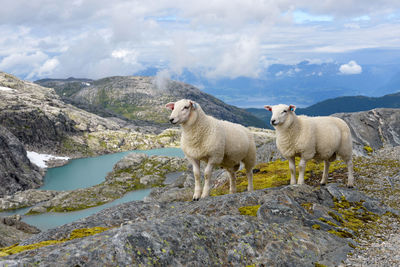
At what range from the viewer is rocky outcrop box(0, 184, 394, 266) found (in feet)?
24.3

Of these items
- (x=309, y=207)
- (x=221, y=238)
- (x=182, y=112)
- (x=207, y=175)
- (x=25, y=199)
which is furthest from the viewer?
(x=25, y=199)

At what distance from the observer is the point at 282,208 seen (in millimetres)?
12039

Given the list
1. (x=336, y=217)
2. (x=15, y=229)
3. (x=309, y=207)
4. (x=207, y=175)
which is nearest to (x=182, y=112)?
(x=207, y=175)

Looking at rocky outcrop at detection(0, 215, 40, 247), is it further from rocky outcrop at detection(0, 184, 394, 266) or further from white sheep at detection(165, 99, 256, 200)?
rocky outcrop at detection(0, 184, 394, 266)

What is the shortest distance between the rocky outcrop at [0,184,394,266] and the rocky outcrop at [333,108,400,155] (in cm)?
2729

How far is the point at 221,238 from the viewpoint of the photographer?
9.29 m

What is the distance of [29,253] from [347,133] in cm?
1890

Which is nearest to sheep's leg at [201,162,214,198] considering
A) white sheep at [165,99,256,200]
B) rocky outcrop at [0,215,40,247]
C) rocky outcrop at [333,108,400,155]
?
white sheep at [165,99,256,200]

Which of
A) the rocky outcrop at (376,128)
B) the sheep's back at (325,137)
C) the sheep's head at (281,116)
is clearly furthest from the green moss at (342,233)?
the rocky outcrop at (376,128)

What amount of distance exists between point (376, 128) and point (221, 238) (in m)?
40.1

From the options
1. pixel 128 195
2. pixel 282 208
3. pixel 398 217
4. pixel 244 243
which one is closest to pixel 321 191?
pixel 398 217

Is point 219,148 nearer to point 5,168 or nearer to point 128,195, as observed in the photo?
point 128,195

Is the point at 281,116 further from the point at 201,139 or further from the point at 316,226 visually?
the point at 316,226

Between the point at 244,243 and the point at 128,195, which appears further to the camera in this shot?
the point at 128,195
